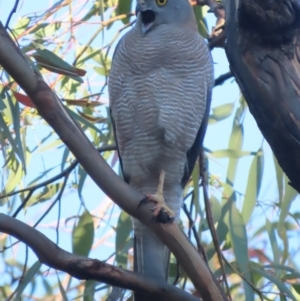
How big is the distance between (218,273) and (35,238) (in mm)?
1092

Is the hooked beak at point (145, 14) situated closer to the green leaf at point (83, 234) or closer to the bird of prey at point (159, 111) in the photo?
the bird of prey at point (159, 111)

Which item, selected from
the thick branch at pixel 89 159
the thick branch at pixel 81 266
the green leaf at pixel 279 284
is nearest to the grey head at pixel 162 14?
the green leaf at pixel 279 284

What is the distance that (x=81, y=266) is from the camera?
1.44 meters

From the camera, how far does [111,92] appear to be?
90.1 inches

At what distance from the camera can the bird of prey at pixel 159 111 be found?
7.16ft

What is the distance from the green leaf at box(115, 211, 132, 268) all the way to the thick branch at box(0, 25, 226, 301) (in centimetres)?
79

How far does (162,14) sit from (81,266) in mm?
1252

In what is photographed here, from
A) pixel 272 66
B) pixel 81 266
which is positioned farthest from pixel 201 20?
pixel 81 266

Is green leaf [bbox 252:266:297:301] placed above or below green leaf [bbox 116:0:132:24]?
below

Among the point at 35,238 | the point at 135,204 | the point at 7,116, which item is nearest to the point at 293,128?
the point at 135,204

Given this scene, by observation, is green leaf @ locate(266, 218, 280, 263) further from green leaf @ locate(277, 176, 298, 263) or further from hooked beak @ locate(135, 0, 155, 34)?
hooked beak @ locate(135, 0, 155, 34)

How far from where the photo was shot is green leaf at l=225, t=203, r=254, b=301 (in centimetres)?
230

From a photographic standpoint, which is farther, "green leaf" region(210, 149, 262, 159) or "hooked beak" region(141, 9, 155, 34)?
"green leaf" region(210, 149, 262, 159)

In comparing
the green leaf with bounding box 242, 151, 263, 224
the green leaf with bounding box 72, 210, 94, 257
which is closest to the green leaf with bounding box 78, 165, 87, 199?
the green leaf with bounding box 72, 210, 94, 257
